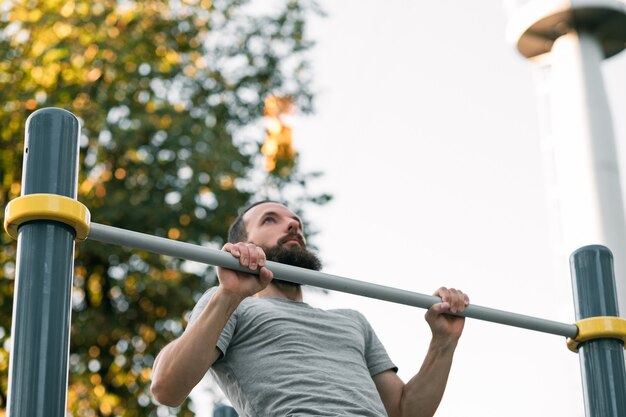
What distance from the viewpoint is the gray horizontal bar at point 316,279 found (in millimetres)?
2209

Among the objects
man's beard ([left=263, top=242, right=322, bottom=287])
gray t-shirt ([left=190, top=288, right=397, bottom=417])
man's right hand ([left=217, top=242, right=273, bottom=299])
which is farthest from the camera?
man's beard ([left=263, top=242, right=322, bottom=287])

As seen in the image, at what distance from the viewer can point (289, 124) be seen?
9875 mm

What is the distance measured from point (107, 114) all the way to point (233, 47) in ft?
5.18

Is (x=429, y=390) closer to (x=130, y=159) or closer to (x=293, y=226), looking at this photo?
(x=293, y=226)

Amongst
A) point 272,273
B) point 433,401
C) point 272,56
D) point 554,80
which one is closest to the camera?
point 272,273

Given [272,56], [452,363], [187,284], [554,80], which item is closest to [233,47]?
[272,56]

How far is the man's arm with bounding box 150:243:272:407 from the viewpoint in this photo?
2377 mm

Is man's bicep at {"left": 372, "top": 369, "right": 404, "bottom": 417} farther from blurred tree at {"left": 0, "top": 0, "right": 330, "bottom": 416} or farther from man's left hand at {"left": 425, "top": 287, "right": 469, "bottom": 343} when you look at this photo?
blurred tree at {"left": 0, "top": 0, "right": 330, "bottom": 416}

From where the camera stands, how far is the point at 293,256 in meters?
2.99

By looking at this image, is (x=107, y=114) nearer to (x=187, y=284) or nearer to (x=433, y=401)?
(x=187, y=284)

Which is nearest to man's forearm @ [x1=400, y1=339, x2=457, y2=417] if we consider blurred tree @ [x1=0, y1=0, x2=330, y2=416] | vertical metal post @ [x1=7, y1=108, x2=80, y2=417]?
vertical metal post @ [x1=7, y1=108, x2=80, y2=417]

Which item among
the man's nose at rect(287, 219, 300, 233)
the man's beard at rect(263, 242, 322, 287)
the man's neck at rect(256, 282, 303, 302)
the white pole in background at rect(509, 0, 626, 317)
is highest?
the white pole in background at rect(509, 0, 626, 317)

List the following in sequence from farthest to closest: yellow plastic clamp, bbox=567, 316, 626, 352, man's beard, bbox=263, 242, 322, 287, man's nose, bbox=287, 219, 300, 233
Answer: man's nose, bbox=287, 219, 300, 233
man's beard, bbox=263, 242, 322, 287
yellow plastic clamp, bbox=567, 316, 626, 352

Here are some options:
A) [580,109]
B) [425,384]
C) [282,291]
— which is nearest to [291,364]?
[282,291]
